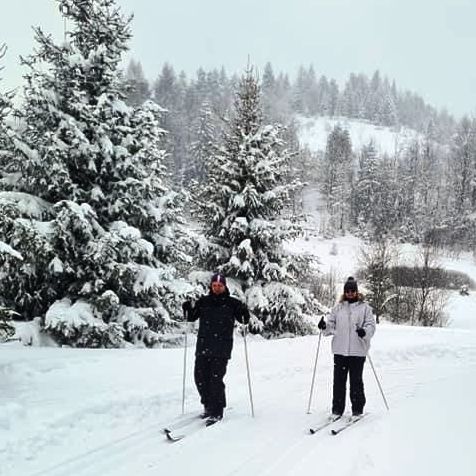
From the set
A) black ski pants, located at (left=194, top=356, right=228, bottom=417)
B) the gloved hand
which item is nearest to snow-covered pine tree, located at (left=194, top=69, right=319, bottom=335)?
the gloved hand

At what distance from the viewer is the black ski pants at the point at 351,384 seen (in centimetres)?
738

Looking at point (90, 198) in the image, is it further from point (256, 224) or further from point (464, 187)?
point (464, 187)

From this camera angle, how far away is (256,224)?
1773 cm

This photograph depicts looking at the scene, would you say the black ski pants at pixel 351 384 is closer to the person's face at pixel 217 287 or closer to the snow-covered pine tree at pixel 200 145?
Result: the person's face at pixel 217 287

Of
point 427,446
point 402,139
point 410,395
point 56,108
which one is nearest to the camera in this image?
point 427,446

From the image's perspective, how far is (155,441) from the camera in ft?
20.2

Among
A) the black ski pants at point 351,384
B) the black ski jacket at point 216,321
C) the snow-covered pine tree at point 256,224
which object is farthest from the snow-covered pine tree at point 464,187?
the black ski jacket at point 216,321

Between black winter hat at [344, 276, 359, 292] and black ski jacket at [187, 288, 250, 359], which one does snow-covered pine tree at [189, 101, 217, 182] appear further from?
black ski jacket at [187, 288, 250, 359]

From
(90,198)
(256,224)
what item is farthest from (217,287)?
(256,224)

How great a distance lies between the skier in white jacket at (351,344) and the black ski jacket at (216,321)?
4.49 ft

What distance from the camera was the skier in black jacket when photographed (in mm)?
7086

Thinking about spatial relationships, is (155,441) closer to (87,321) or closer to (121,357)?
(121,357)

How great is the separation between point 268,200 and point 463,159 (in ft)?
241

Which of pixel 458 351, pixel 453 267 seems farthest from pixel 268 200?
pixel 453 267
